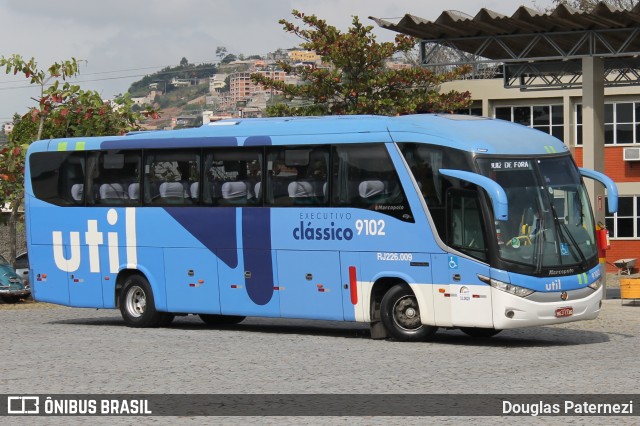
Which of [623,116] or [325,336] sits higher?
[623,116]

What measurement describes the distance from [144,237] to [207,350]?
5.20m

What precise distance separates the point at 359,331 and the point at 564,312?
4.91m

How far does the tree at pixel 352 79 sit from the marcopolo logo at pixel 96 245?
715 inches

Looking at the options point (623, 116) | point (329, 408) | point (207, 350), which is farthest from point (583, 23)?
point (623, 116)

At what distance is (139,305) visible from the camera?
23.7 meters

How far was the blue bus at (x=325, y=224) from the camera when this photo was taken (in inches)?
741

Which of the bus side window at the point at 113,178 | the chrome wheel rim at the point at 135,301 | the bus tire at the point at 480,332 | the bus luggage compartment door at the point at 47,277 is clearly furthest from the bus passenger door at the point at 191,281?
the bus tire at the point at 480,332

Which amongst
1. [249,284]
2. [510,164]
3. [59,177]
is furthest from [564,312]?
[59,177]

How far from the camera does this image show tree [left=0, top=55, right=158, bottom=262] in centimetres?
3638

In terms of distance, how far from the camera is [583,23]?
28.7 meters

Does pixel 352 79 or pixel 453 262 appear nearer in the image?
pixel 453 262

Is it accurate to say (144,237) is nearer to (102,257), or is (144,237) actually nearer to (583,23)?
(102,257)

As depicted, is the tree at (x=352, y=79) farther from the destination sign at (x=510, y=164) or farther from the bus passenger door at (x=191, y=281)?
the destination sign at (x=510, y=164)

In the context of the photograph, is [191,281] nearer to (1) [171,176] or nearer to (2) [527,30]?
(1) [171,176]
